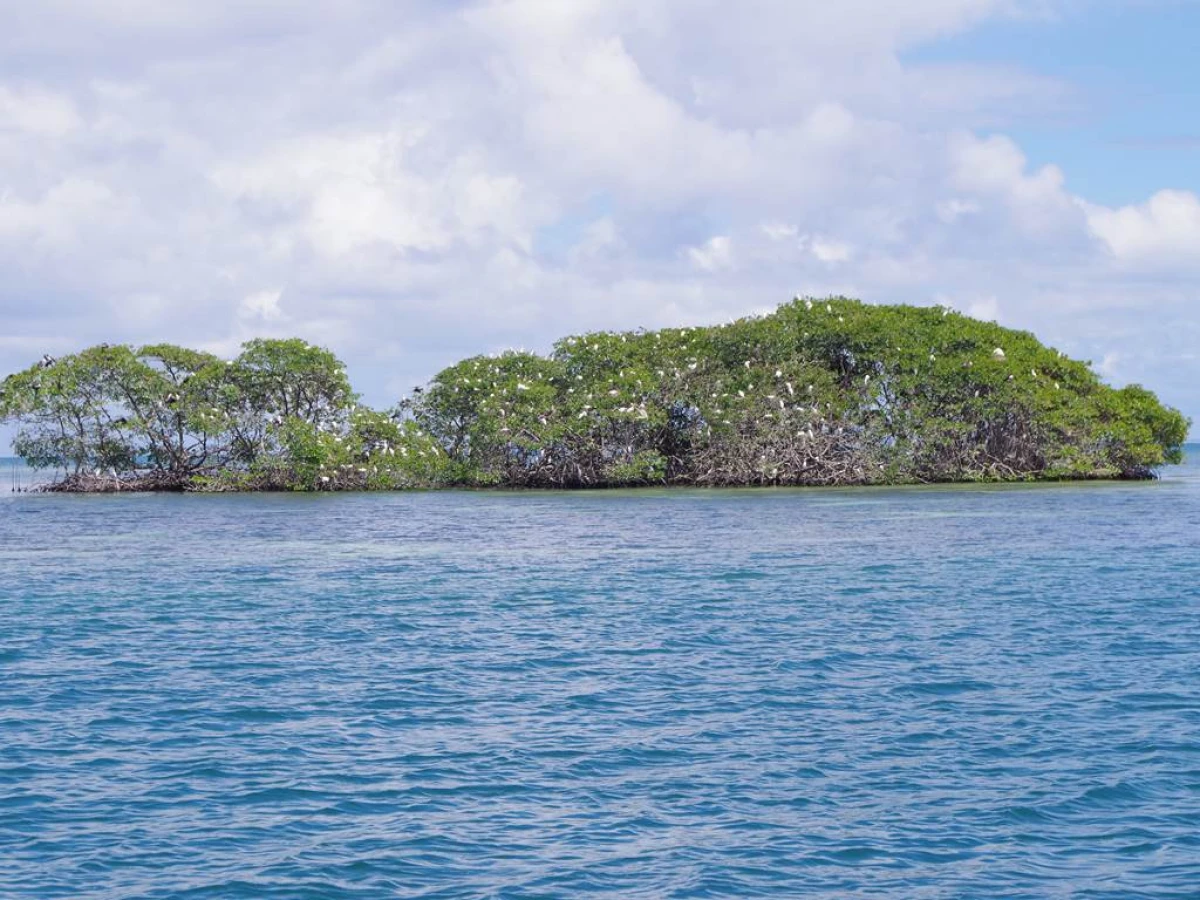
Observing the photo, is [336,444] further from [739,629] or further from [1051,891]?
[1051,891]

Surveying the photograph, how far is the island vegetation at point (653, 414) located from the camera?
63312mm

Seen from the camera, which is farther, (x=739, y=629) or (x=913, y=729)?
(x=739, y=629)

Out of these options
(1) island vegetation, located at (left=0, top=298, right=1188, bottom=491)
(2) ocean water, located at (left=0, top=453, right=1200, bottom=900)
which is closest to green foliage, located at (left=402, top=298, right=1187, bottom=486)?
(1) island vegetation, located at (left=0, top=298, right=1188, bottom=491)

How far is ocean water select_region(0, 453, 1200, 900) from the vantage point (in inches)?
414

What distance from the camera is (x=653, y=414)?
65.1m

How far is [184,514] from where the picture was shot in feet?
164

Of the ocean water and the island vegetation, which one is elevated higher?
the island vegetation

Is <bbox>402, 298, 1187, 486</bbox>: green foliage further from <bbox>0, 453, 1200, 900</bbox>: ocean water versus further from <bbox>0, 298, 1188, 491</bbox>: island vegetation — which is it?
Result: <bbox>0, 453, 1200, 900</bbox>: ocean water

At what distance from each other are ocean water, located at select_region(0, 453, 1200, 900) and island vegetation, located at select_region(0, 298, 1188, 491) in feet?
106

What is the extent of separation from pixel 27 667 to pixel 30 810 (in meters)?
7.30

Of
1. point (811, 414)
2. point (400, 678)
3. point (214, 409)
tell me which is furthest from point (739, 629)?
point (214, 409)

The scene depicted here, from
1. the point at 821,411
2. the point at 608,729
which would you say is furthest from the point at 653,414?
the point at 608,729

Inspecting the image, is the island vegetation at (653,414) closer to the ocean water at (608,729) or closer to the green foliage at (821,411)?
the green foliage at (821,411)

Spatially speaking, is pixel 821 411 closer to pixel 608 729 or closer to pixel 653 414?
pixel 653 414
